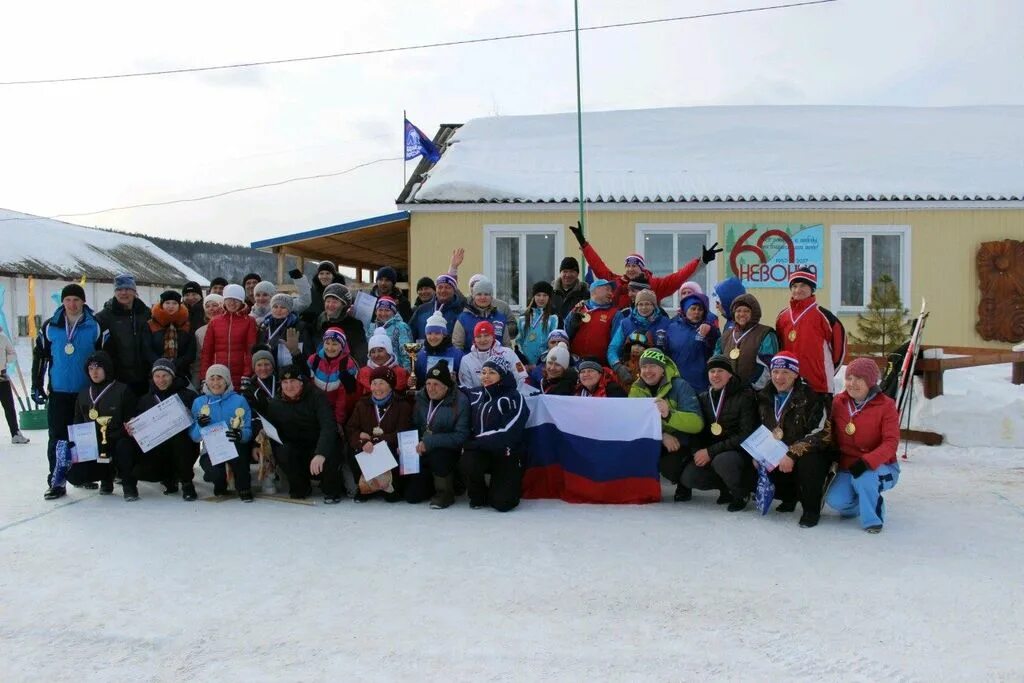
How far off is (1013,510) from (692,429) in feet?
7.58

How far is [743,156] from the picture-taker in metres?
15.8

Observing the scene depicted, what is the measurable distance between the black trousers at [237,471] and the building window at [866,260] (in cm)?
1034

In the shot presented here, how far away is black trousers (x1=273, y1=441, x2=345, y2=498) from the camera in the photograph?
6016 mm

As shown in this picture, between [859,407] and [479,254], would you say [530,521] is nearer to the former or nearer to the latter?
[859,407]

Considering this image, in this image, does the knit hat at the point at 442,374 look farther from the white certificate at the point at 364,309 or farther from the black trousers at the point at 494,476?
the white certificate at the point at 364,309

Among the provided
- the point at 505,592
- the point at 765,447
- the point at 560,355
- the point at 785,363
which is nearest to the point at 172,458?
the point at 560,355

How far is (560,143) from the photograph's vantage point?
17531mm

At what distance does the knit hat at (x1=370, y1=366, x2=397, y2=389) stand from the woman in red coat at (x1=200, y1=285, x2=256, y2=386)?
3.88 feet

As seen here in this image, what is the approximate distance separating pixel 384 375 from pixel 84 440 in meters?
2.35

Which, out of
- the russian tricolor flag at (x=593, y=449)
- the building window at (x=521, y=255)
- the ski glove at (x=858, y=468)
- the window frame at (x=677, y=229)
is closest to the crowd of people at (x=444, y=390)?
the ski glove at (x=858, y=468)

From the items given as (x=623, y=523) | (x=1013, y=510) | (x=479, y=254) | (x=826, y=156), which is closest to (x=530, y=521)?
(x=623, y=523)

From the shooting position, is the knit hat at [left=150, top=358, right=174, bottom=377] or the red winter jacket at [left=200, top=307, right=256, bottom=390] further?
the red winter jacket at [left=200, top=307, right=256, bottom=390]

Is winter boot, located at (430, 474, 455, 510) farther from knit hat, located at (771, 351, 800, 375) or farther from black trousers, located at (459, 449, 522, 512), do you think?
knit hat, located at (771, 351, 800, 375)

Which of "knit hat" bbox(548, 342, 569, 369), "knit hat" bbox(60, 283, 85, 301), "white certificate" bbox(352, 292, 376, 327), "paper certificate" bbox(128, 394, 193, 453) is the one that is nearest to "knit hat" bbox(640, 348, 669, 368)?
"knit hat" bbox(548, 342, 569, 369)
